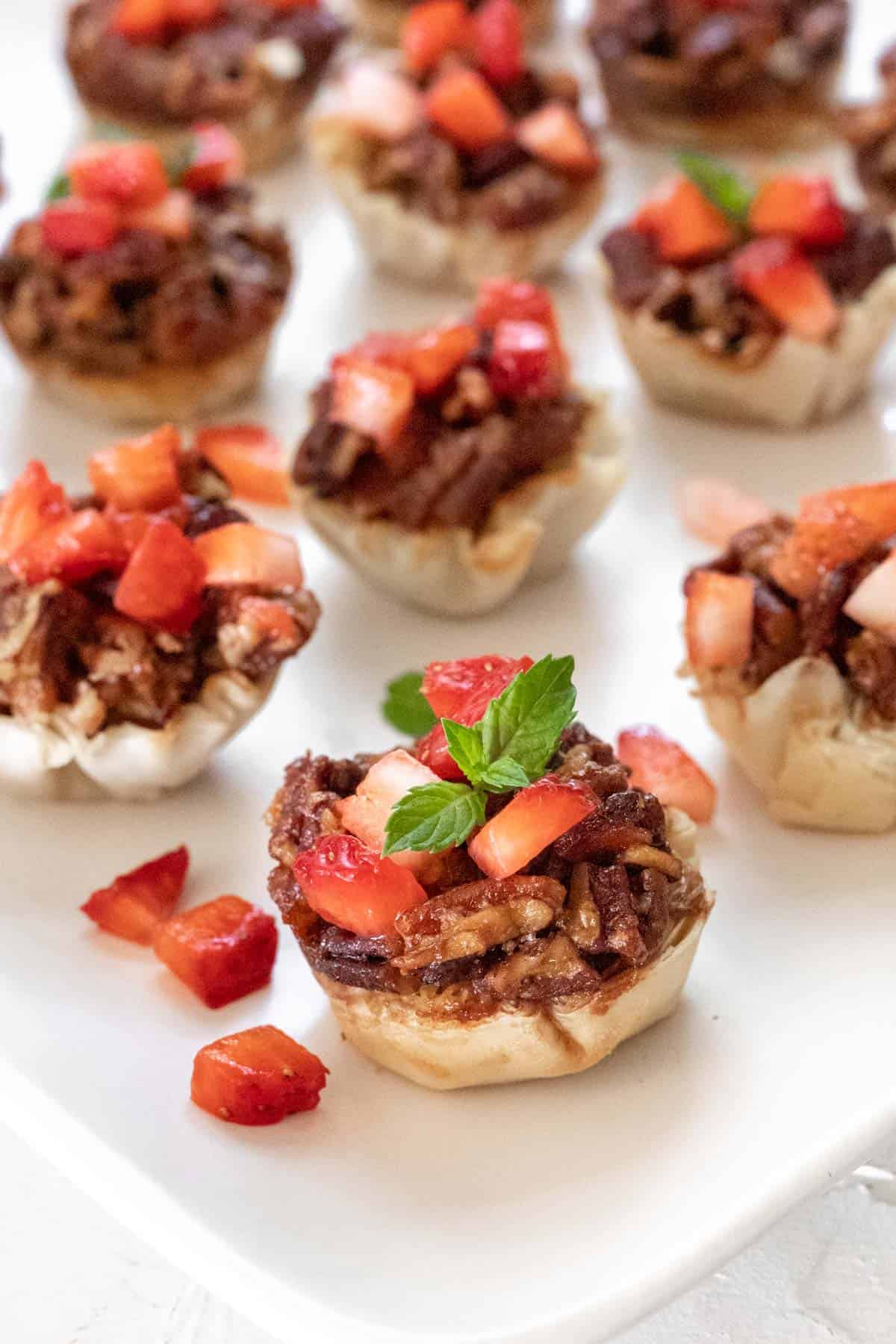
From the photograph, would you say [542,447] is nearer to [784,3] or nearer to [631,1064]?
[631,1064]

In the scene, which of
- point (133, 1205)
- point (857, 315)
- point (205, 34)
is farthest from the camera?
point (205, 34)

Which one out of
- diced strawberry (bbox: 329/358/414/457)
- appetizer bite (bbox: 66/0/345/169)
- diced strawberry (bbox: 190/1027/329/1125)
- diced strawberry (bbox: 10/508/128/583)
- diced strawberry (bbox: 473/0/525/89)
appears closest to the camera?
diced strawberry (bbox: 190/1027/329/1125)

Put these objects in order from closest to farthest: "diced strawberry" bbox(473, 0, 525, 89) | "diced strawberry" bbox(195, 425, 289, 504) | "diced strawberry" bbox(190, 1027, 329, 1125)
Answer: "diced strawberry" bbox(190, 1027, 329, 1125)
"diced strawberry" bbox(195, 425, 289, 504)
"diced strawberry" bbox(473, 0, 525, 89)

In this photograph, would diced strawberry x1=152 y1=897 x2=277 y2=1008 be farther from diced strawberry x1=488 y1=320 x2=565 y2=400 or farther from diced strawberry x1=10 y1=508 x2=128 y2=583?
diced strawberry x1=488 y1=320 x2=565 y2=400

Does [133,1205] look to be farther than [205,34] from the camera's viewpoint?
No

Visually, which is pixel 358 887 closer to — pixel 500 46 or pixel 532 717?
pixel 532 717

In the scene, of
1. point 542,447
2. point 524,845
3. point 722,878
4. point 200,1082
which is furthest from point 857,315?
point 200,1082

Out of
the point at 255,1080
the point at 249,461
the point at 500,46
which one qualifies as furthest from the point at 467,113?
the point at 255,1080

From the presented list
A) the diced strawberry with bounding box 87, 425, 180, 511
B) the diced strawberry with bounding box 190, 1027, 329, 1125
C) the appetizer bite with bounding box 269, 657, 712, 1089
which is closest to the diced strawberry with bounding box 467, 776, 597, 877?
the appetizer bite with bounding box 269, 657, 712, 1089
